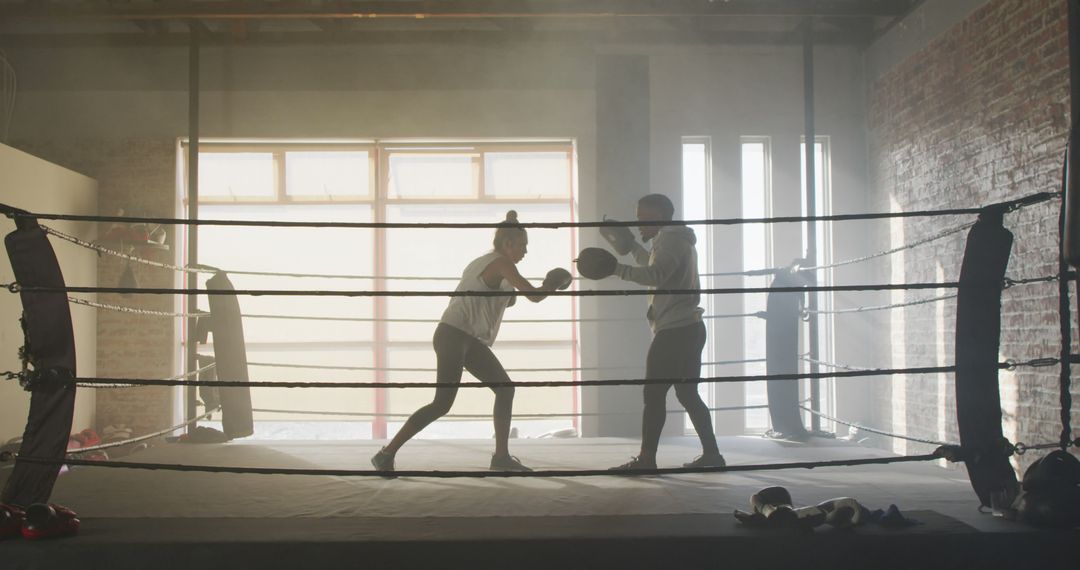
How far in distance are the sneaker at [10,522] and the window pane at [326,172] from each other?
539cm

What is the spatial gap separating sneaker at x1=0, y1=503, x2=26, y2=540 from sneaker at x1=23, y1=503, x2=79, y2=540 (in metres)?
0.04

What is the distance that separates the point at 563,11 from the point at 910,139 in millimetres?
2740

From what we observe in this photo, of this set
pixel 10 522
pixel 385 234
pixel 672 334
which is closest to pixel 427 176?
pixel 385 234

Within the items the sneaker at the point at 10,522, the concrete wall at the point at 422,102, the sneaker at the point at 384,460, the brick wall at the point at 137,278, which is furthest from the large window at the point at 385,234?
the sneaker at the point at 10,522

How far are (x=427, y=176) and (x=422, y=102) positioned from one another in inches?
26.1

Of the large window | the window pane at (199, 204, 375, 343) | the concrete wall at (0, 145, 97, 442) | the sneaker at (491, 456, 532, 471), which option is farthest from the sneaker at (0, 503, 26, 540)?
the window pane at (199, 204, 375, 343)

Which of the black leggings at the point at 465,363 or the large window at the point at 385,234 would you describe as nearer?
the black leggings at the point at 465,363

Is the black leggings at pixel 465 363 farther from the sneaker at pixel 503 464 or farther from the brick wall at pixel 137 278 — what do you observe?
the brick wall at pixel 137 278

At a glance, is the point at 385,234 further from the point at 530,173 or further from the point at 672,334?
the point at 672,334

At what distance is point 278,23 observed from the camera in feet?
22.2

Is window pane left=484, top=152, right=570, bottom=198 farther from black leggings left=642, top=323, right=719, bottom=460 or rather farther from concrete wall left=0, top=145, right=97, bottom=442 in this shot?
black leggings left=642, top=323, right=719, bottom=460

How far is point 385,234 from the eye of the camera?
719 centimetres

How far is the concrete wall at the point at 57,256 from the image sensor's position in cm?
546

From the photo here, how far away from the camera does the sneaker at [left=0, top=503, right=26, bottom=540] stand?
187 centimetres
